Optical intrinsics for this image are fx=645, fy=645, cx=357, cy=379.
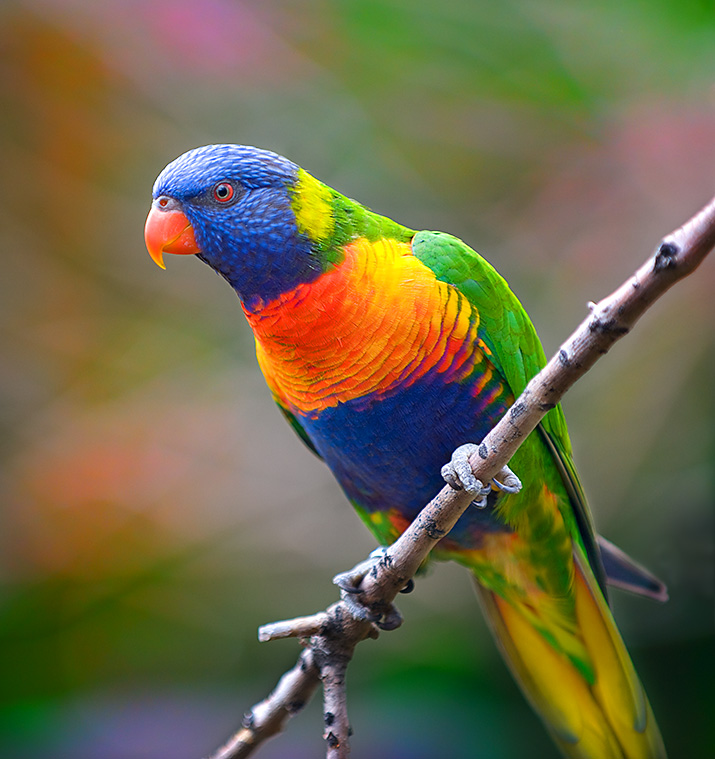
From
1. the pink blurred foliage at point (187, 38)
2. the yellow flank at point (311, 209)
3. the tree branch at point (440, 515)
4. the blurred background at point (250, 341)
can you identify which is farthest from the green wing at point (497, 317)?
the pink blurred foliage at point (187, 38)

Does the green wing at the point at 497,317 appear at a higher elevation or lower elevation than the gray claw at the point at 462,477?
higher

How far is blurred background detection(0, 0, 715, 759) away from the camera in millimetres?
2324

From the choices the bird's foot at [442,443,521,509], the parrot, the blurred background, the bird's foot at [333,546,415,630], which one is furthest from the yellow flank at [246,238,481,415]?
the blurred background

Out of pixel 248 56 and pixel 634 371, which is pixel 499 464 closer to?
pixel 634 371

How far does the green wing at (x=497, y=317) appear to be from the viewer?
1.22 m

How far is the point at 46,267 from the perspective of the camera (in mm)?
2615

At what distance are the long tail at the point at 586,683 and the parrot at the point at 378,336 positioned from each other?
180 millimetres

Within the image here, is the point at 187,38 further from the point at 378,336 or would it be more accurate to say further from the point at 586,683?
the point at 586,683

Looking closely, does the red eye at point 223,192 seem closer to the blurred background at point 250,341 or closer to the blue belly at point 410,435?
the blue belly at point 410,435

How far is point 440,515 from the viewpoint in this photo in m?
1.00

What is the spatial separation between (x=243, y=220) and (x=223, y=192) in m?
0.07

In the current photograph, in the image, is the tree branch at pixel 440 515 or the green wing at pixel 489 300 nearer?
the tree branch at pixel 440 515

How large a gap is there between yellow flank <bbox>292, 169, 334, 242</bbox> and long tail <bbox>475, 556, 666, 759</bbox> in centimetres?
93

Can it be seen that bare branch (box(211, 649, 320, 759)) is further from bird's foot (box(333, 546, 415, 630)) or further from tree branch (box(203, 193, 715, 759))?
bird's foot (box(333, 546, 415, 630))
